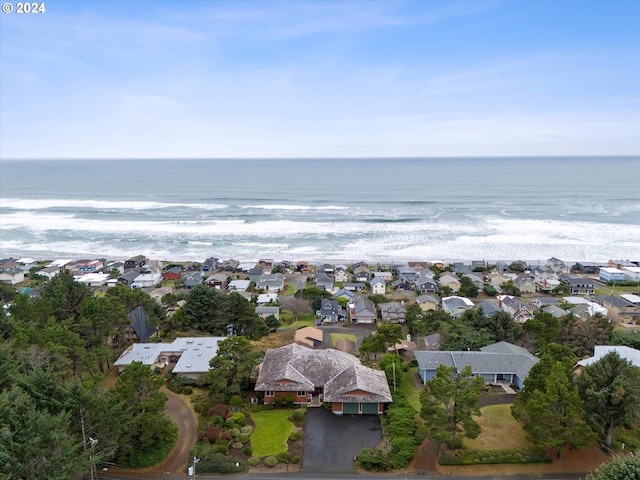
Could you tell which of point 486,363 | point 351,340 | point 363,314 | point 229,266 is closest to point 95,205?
point 229,266

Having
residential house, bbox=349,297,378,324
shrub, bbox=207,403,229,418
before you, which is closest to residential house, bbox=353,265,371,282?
residential house, bbox=349,297,378,324

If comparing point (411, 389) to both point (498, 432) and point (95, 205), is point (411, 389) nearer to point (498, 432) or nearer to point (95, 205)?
point (498, 432)

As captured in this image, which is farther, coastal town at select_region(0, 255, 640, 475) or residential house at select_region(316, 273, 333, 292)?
residential house at select_region(316, 273, 333, 292)

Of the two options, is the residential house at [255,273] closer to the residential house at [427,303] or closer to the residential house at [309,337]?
the residential house at [309,337]

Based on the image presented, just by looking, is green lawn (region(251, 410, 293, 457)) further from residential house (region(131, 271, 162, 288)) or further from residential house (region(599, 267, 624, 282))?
residential house (region(599, 267, 624, 282))

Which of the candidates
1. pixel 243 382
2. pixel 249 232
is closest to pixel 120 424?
pixel 243 382

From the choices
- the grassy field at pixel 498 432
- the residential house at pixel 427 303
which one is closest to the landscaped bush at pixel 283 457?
the grassy field at pixel 498 432

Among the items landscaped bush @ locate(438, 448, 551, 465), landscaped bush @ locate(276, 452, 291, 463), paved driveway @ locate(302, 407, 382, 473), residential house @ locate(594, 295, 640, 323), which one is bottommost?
paved driveway @ locate(302, 407, 382, 473)
